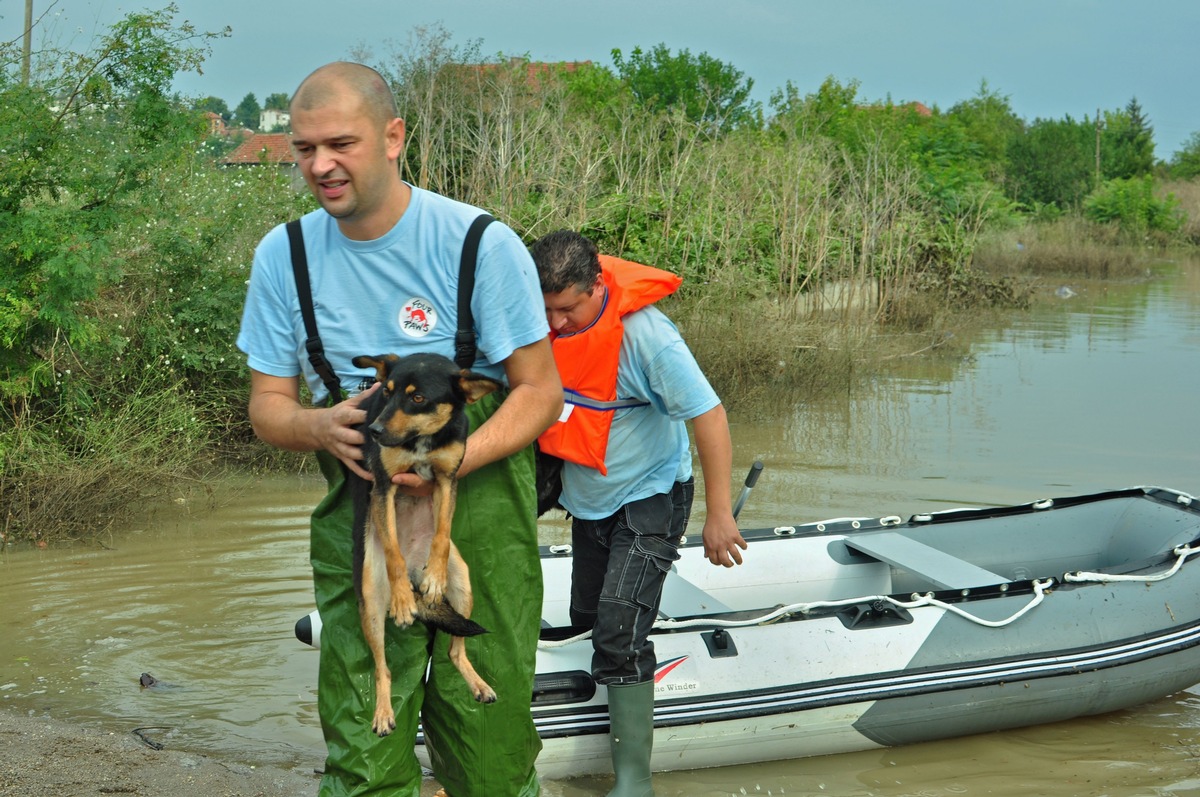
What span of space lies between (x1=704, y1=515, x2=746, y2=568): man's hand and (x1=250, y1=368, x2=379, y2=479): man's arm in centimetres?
171

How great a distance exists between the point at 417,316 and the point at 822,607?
9.31 ft

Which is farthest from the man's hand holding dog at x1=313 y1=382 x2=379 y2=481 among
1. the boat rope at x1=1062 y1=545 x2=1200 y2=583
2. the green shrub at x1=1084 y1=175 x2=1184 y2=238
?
the green shrub at x1=1084 y1=175 x2=1184 y2=238

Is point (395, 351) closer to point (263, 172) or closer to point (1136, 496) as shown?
point (1136, 496)

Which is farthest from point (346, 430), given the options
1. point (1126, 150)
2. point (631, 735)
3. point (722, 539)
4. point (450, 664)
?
point (1126, 150)

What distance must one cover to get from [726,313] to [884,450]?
83.9 inches

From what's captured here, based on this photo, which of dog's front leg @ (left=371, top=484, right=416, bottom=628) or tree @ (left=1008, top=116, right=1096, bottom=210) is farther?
tree @ (left=1008, top=116, right=1096, bottom=210)

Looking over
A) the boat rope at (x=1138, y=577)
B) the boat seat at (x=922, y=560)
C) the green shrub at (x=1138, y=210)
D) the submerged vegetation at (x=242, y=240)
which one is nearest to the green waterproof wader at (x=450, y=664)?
the boat seat at (x=922, y=560)

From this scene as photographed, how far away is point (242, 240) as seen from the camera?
33.1 ft

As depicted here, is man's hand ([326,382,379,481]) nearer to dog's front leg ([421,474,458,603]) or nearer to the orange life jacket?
dog's front leg ([421,474,458,603])

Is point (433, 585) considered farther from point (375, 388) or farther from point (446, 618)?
point (375, 388)

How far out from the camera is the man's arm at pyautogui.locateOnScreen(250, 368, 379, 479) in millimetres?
2613

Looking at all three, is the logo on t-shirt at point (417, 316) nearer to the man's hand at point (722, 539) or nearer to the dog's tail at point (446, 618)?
the dog's tail at point (446, 618)

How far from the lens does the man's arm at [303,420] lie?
8.57ft

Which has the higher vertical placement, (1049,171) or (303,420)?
(1049,171)
